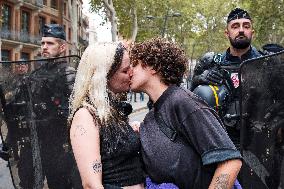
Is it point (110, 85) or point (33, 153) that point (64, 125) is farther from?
point (110, 85)

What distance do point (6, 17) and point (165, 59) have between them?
40.3m

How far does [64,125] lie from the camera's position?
11.0 feet

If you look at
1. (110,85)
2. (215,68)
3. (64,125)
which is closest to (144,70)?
(110,85)

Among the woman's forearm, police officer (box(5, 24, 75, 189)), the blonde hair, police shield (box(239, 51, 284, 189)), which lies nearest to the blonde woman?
the blonde hair

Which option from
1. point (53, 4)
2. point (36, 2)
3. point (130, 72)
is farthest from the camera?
point (53, 4)

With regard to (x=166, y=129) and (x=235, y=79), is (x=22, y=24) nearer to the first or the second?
(x=235, y=79)

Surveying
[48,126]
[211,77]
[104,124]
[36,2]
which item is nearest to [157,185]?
[104,124]

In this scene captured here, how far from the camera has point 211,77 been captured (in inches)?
143

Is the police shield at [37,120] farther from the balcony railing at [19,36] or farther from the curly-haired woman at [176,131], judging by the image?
the balcony railing at [19,36]


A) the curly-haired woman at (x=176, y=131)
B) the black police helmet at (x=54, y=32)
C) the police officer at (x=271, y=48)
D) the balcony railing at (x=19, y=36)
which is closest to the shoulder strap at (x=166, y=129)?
the curly-haired woman at (x=176, y=131)

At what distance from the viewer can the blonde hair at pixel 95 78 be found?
7.93ft

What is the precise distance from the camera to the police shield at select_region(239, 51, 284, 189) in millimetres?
2607

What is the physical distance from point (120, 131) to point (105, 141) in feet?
0.36

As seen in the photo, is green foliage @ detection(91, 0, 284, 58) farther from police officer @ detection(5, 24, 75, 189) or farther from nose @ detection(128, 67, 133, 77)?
nose @ detection(128, 67, 133, 77)
